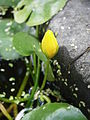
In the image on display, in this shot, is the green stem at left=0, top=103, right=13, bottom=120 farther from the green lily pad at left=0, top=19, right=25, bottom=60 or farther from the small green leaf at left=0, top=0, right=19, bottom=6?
the small green leaf at left=0, top=0, right=19, bottom=6

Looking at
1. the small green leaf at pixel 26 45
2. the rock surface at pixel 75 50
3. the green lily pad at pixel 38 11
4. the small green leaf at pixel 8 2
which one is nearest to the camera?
the rock surface at pixel 75 50

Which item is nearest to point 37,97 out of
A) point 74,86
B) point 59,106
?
point 74,86

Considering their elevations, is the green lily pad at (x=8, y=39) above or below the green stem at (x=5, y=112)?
above

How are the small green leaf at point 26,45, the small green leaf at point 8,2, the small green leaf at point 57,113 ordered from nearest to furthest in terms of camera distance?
the small green leaf at point 57,113 < the small green leaf at point 26,45 < the small green leaf at point 8,2

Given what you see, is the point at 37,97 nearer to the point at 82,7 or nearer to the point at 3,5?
the point at 82,7

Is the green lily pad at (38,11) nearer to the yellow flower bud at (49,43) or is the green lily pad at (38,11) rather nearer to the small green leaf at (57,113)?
the yellow flower bud at (49,43)

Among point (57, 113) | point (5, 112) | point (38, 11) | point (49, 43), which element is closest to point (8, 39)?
point (38, 11)

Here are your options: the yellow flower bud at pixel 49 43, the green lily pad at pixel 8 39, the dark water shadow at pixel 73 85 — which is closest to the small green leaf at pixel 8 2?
the green lily pad at pixel 8 39

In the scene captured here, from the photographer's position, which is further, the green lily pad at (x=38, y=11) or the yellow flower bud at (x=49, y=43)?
the green lily pad at (x=38, y=11)
